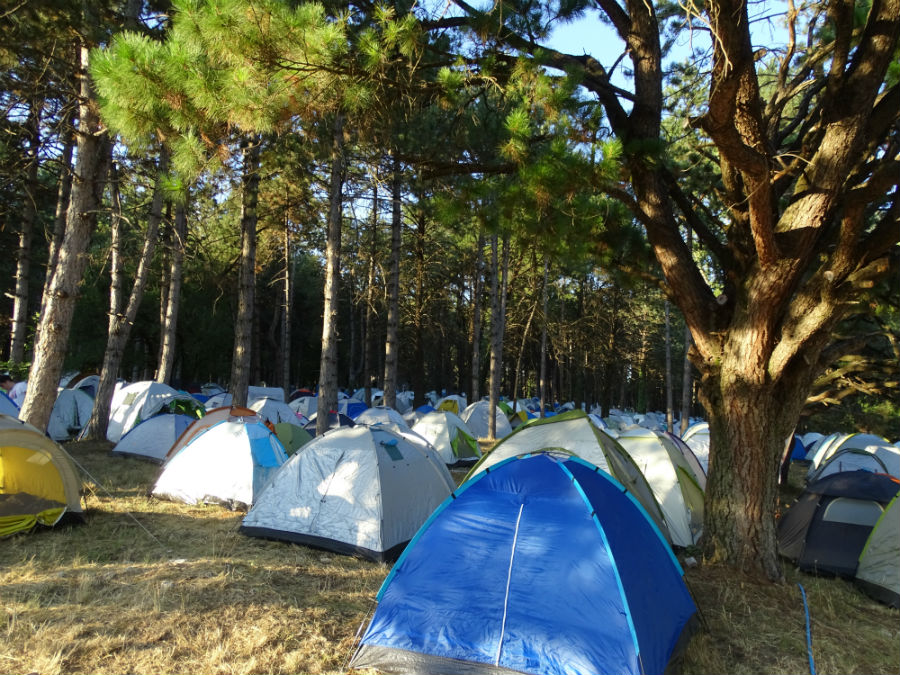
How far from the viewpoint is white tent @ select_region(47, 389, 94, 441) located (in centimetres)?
1302

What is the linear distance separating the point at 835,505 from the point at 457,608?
4.88 m

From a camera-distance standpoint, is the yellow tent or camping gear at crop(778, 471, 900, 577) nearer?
the yellow tent

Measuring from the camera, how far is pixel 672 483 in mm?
7453

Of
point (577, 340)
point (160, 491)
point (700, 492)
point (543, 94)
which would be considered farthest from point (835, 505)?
point (577, 340)

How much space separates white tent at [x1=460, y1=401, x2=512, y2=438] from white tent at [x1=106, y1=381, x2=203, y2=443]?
334 inches

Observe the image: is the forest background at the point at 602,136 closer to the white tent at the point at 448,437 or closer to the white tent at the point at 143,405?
the white tent at the point at 143,405

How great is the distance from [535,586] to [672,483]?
4.40 meters

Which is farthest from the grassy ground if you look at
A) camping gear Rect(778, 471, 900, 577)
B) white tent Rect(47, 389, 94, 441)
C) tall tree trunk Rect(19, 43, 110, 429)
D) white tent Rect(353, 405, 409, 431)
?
white tent Rect(47, 389, 94, 441)

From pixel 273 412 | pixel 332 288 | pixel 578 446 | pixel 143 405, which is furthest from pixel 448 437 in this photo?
pixel 578 446

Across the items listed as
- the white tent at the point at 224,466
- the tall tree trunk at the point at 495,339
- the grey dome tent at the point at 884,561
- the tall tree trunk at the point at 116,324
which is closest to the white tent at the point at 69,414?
the tall tree trunk at the point at 116,324

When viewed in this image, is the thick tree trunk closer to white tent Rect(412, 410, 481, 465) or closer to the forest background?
the forest background

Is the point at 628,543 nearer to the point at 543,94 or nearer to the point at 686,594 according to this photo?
the point at 686,594

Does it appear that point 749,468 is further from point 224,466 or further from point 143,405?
point 143,405

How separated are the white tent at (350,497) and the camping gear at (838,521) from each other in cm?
402
